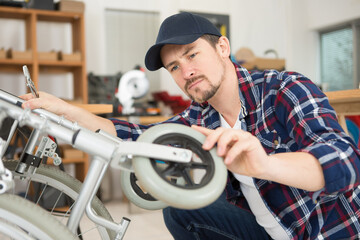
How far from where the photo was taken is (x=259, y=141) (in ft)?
2.60

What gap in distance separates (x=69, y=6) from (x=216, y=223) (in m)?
2.87

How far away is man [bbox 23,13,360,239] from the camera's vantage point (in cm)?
76

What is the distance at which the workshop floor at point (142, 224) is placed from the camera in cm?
236

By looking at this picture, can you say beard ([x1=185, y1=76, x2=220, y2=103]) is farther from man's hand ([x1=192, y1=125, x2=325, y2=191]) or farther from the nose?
man's hand ([x1=192, y1=125, x2=325, y2=191])

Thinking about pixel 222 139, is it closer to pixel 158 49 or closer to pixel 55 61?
pixel 158 49

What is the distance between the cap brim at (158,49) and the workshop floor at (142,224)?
1.40m

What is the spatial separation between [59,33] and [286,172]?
371cm

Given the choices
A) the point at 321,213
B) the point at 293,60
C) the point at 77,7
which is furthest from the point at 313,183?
the point at 293,60

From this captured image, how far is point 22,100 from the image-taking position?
96 cm

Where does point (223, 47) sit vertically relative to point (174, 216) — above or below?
above

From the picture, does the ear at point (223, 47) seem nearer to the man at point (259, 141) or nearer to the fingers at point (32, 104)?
the man at point (259, 141)

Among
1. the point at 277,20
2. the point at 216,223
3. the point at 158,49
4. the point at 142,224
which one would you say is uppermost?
the point at 277,20

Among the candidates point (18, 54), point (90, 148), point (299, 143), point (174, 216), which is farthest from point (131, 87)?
point (90, 148)

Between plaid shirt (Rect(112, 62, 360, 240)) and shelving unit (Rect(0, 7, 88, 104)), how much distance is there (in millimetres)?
2515
